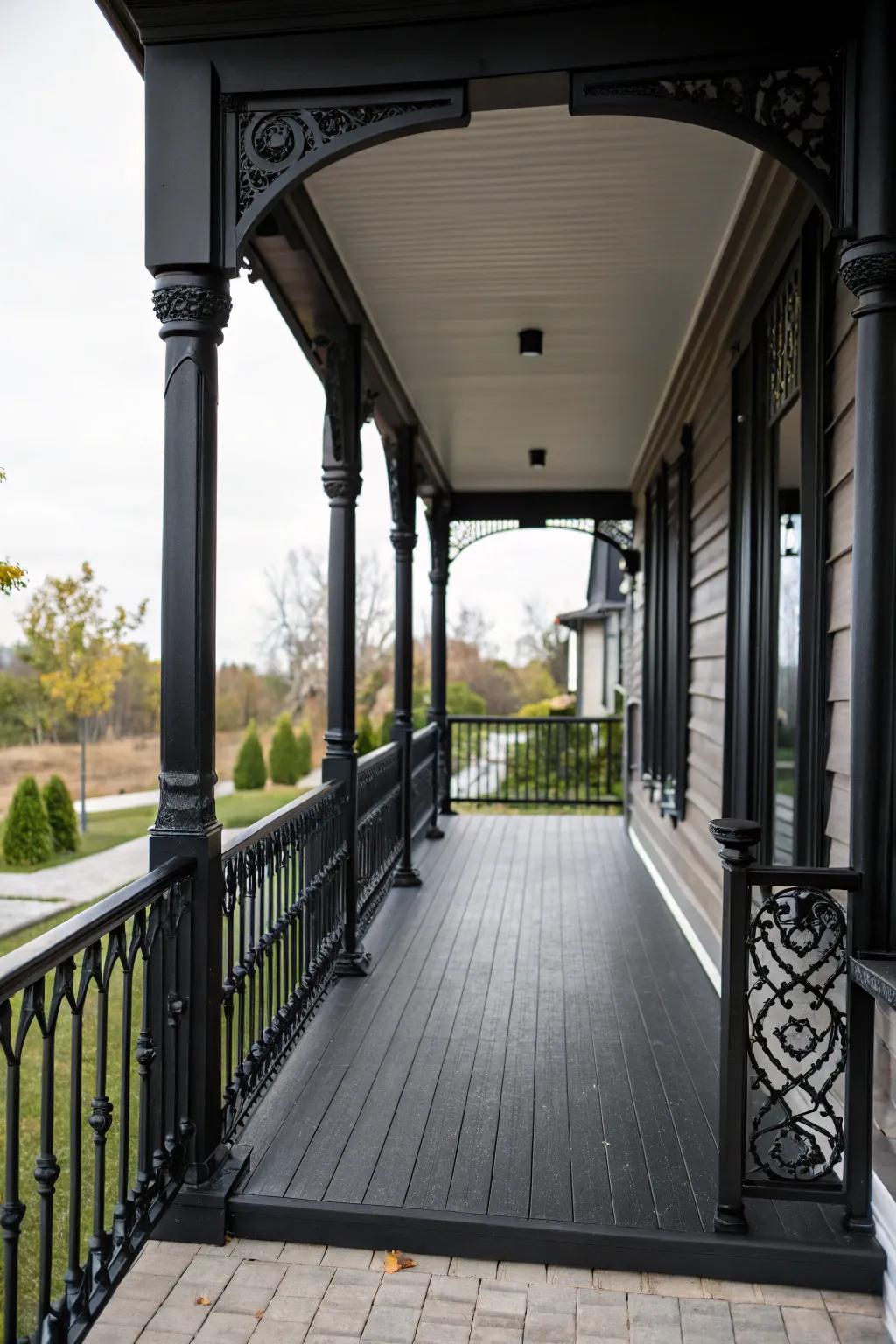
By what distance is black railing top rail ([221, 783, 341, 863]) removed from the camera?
258cm

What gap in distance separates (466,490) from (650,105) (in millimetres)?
6662

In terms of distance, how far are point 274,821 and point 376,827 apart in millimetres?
2198

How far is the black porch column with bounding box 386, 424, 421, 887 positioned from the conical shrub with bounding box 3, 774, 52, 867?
4029mm

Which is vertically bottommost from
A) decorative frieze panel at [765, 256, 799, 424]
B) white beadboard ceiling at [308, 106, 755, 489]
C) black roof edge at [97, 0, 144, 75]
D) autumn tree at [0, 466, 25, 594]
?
autumn tree at [0, 466, 25, 594]

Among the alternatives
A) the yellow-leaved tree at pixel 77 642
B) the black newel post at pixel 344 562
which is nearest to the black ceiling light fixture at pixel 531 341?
the black newel post at pixel 344 562

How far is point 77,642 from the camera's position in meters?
15.3

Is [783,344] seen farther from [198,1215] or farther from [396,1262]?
[198,1215]

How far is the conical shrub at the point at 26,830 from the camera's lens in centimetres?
829

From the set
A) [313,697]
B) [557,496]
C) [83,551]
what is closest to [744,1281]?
[557,496]

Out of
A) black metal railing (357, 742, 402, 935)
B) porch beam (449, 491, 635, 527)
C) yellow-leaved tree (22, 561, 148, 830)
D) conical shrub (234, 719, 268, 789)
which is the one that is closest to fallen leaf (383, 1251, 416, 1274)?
black metal railing (357, 742, 402, 935)

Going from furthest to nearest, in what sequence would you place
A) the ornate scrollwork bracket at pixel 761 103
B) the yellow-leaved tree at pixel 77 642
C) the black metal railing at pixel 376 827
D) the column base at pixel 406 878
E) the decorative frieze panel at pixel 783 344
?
the yellow-leaved tree at pixel 77 642 → the column base at pixel 406 878 → the black metal railing at pixel 376 827 → the decorative frieze panel at pixel 783 344 → the ornate scrollwork bracket at pixel 761 103

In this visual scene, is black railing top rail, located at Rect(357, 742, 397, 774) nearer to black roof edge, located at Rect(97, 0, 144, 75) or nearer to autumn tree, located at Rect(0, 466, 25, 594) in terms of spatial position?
autumn tree, located at Rect(0, 466, 25, 594)

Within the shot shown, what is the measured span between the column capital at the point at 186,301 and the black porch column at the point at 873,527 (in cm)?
148

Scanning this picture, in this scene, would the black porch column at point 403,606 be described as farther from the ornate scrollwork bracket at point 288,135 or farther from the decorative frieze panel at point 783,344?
the ornate scrollwork bracket at point 288,135
